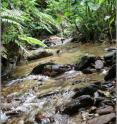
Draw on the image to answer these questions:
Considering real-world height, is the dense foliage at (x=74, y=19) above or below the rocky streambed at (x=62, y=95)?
above

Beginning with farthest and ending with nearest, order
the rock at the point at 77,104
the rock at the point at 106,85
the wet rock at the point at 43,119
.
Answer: the rock at the point at 106,85 < the rock at the point at 77,104 < the wet rock at the point at 43,119

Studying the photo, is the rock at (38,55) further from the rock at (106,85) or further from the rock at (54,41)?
the rock at (106,85)

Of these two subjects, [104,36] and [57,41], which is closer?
[104,36]

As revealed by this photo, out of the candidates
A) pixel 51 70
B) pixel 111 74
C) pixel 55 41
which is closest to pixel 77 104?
pixel 111 74

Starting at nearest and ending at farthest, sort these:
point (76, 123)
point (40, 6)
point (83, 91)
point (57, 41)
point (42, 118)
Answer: point (76, 123), point (42, 118), point (83, 91), point (57, 41), point (40, 6)

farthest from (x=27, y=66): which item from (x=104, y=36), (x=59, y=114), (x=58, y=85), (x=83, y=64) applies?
(x=59, y=114)

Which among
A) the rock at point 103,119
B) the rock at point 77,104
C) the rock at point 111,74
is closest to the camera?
the rock at point 103,119

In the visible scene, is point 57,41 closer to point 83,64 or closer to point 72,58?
point 72,58

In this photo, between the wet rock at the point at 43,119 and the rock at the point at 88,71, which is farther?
the rock at the point at 88,71

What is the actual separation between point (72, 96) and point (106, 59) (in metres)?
1.84

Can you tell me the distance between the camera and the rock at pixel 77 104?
10.5ft

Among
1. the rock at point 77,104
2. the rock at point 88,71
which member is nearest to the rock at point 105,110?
the rock at point 77,104

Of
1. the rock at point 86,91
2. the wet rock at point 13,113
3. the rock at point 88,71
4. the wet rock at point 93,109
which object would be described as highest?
the rock at point 88,71

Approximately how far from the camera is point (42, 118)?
3.17 meters
